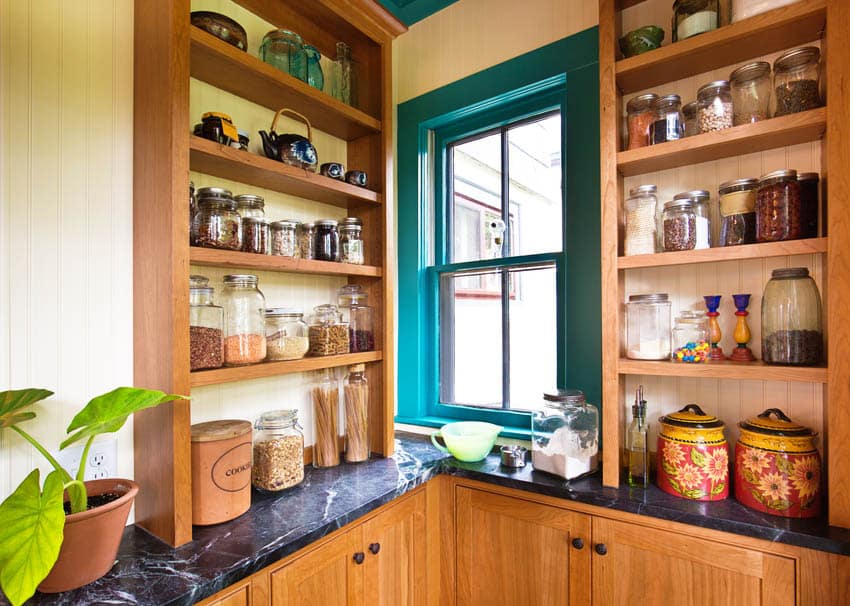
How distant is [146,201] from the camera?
49.4 inches

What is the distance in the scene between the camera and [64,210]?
1196mm

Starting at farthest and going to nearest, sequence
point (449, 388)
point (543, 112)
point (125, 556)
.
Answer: point (449, 388), point (543, 112), point (125, 556)

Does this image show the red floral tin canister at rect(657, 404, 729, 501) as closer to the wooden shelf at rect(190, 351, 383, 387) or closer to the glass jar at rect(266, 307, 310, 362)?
the wooden shelf at rect(190, 351, 383, 387)

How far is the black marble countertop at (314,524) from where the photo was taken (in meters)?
0.99

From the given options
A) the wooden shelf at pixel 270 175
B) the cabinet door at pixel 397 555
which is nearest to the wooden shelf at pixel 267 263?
the wooden shelf at pixel 270 175

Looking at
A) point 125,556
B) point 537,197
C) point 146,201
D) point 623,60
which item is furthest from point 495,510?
point 623,60

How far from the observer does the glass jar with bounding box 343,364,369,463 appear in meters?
1.77

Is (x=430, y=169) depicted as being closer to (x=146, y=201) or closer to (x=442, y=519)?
(x=146, y=201)

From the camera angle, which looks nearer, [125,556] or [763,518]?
[125,556]

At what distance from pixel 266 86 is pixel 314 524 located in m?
1.37

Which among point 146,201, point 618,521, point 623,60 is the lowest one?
point 618,521

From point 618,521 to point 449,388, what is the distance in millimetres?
1024

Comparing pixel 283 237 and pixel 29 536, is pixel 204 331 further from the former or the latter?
pixel 29 536

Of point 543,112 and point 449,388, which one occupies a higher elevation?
point 543,112
